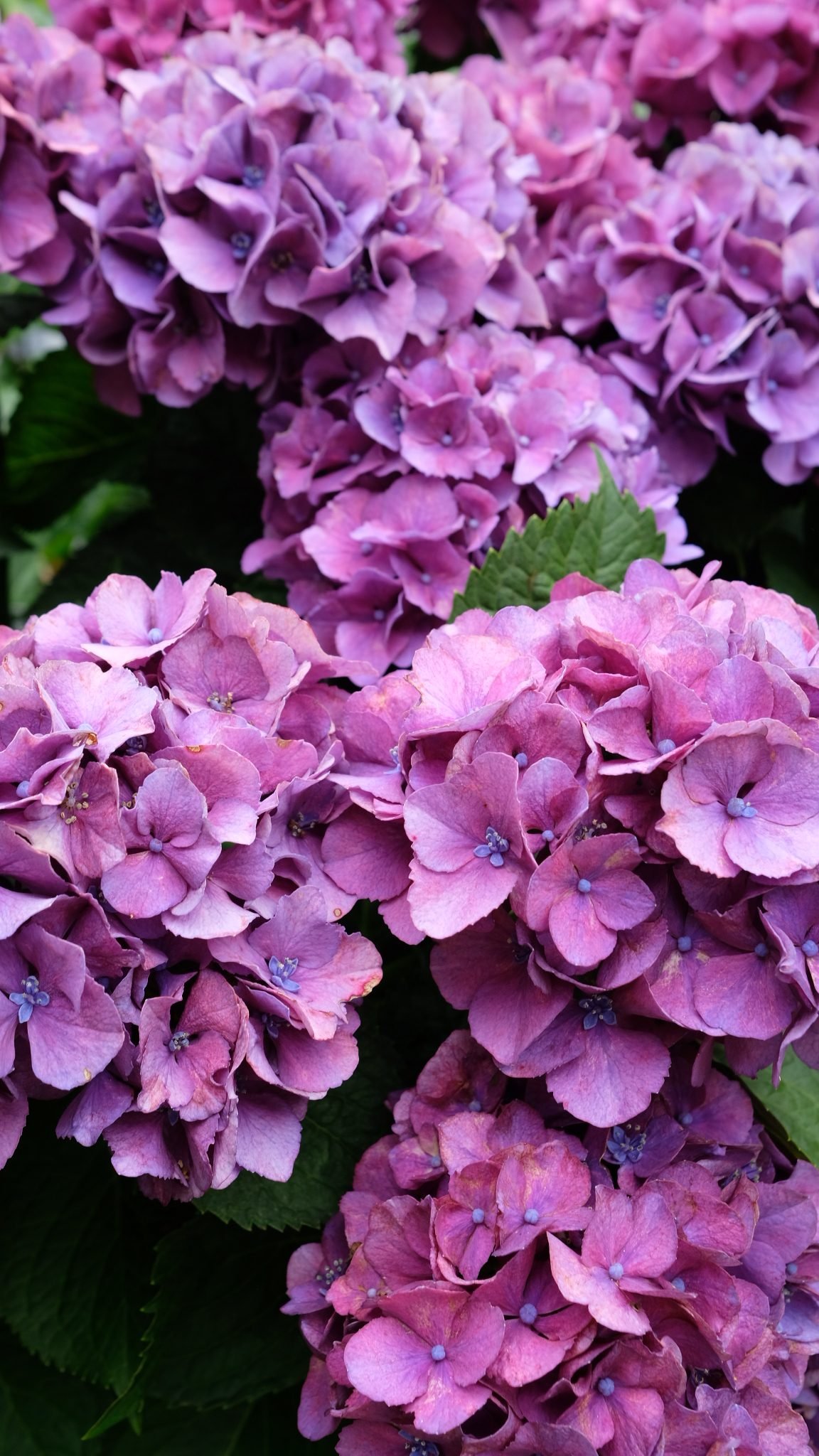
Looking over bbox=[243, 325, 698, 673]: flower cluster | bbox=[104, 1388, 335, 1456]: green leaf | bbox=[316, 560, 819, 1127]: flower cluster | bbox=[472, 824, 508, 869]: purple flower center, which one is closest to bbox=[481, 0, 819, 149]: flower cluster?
bbox=[243, 325, 698, 673]: flower cluster

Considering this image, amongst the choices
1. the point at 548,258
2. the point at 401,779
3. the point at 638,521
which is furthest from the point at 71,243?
the point at 401,779

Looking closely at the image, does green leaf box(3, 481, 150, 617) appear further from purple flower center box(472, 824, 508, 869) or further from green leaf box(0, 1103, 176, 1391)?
purple flower center box(472, 824, 508, 869)

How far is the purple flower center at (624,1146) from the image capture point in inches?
25.6

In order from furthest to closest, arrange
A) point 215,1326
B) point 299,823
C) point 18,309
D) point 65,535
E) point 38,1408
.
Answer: point 65,535 → point 18,309 → point 38,1408 → point 215,1326 → point 299,823

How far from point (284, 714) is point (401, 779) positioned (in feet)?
0.29

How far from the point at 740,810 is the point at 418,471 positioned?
0.44m

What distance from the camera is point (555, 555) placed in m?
0.88

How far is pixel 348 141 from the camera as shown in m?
0.94

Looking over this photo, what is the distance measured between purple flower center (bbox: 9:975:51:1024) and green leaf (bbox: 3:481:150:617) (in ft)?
3.02

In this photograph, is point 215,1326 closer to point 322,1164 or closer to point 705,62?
point 322,1164

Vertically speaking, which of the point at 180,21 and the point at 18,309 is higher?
the point at 180,21

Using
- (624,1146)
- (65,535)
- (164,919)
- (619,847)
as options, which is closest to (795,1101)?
(624,1146)

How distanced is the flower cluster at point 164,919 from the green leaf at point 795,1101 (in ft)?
0.92

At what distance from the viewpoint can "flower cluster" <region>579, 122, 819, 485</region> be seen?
41.2 inches
